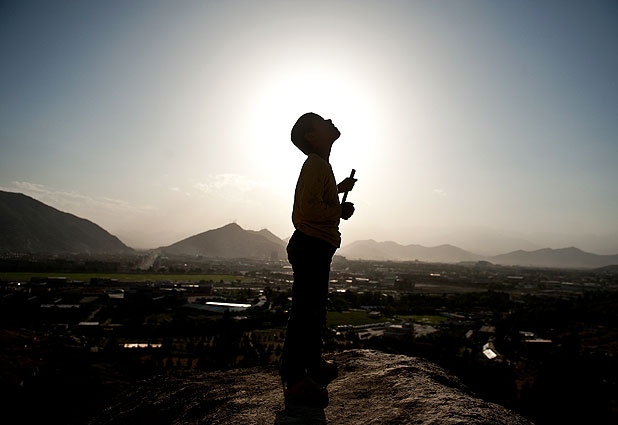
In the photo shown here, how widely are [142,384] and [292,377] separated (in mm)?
2295

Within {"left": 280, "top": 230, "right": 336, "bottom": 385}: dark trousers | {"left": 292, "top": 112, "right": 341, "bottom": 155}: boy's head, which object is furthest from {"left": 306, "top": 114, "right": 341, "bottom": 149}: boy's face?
{"left": 280, "top": 230, "right": 336, "bottom": 385}: dark trousers

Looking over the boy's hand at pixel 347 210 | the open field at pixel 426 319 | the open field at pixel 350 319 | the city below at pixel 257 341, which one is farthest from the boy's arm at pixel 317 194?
the open field at pixel 426 319

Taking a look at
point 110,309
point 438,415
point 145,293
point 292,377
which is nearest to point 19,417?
point 292,377

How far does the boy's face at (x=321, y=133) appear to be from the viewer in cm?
377

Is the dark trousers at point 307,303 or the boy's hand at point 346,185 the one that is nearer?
the dark trousers at point 307,303

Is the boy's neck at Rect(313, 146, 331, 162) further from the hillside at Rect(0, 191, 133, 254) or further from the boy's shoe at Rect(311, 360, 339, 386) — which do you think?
the hillside at Rect(0, 191, 133, 254)

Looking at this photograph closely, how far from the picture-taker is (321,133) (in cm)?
378

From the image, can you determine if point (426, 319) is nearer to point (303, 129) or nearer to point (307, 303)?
point (307, 303)

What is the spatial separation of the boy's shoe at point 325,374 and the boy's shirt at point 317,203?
1218 millimetres

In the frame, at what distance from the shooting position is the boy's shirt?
3434mm

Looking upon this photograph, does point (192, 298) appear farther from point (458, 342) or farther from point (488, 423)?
point (488, 423)

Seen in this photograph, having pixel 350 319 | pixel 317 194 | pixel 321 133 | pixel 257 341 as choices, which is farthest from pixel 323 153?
pixel 350 319

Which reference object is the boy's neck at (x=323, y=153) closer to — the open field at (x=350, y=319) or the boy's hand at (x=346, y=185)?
the boy's hand at (x=346, y=185)

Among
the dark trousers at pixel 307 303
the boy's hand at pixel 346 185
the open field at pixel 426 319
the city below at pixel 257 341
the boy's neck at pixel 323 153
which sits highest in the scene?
the boy's neck at pixel 323 153
